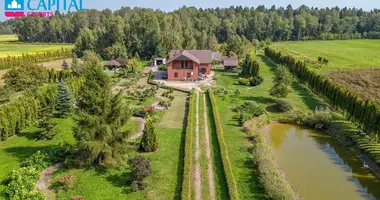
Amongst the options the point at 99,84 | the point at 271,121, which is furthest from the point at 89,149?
the point at 271,121

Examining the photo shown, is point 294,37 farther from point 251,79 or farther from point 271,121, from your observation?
point 271,121

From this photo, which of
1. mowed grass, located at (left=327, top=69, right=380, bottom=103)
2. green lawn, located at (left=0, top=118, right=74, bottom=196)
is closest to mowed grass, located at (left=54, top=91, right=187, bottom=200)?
green lawn, located at (left=0, top=118, right=74, bottom=196)

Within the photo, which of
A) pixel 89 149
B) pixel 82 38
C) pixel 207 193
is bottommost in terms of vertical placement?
pixel 207 193

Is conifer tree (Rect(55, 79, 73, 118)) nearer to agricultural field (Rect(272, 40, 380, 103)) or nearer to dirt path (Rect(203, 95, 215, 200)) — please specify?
dirt path (Rect(203, 95, 215, 200))

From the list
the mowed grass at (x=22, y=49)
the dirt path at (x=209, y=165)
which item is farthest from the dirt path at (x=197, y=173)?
the mowed grass at (x=22, y=49)

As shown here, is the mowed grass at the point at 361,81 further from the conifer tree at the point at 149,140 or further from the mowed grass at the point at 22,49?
the mowed grass at the point at 22,49

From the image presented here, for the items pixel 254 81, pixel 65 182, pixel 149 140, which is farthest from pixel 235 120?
pixel 65 182

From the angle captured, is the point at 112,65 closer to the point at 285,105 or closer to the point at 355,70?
the point at 285,105
